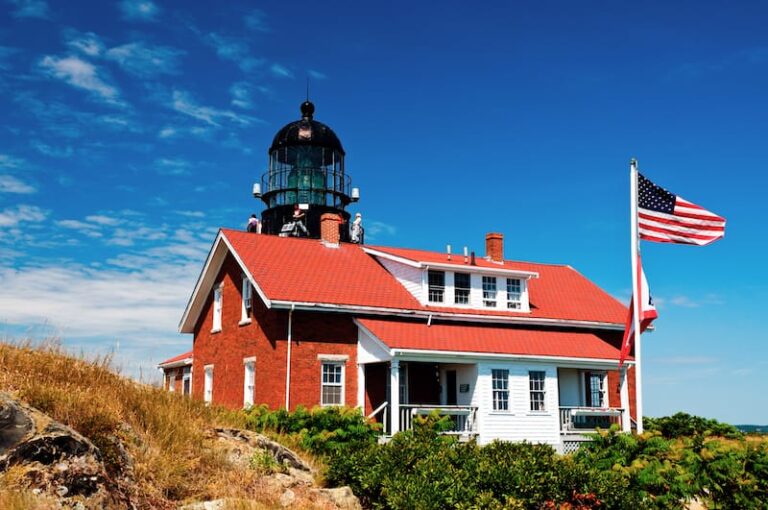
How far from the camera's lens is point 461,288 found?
26250 mm

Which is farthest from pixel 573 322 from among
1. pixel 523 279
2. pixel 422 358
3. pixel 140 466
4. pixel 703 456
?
pixel 140 466

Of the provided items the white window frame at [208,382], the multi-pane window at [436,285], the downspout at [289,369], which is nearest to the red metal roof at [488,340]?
the multi-pane window at [436,285]

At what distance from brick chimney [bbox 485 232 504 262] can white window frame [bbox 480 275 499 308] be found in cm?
329

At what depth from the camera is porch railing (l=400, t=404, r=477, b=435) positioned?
2181 cm

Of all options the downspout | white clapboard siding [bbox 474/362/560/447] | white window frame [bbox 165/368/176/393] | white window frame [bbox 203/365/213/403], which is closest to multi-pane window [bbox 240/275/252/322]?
the downspout

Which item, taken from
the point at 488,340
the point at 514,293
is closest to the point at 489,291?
the point at 514,293

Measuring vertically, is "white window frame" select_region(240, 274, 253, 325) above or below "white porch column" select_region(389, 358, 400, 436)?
above

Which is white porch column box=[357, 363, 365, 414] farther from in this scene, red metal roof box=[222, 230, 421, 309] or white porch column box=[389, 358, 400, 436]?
red metal roof box=[222, 230, 421, 309]

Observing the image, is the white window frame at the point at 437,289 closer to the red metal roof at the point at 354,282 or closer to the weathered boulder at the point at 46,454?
the red metal roof at the point at 354,282

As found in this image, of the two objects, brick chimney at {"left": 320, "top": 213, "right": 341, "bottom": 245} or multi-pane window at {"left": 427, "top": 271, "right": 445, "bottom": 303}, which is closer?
multi-pane window at {"left": 427, "top": 271, "right": 445, "bottom": 303}

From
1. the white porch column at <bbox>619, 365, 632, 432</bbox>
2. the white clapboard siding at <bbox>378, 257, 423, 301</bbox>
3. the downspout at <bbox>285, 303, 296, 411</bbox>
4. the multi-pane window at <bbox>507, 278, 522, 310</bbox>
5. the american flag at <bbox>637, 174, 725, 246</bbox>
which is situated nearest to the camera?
the american flag at <bbox>637, 174, 725, 246</bbox>

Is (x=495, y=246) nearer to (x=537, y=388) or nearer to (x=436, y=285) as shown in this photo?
(x=436, y=285)

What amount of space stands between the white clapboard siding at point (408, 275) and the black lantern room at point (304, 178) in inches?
256

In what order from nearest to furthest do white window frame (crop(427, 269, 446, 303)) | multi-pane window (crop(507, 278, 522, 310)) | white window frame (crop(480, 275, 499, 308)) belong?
white window frame (crop(427, 269, 446, 303)), white window frame (crop(480, 275, 499, 308)), multi-pane window (crop(507, 278, 522, 310))
